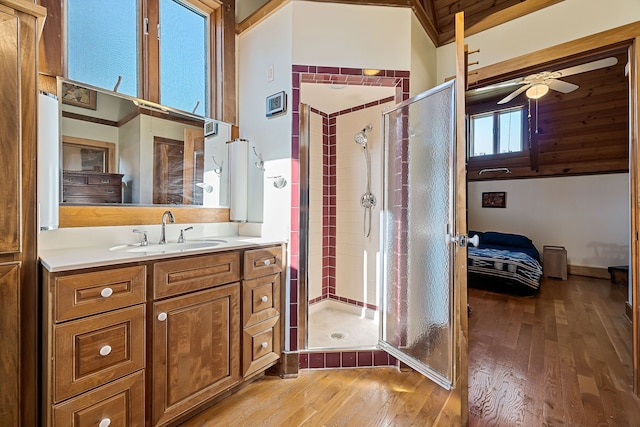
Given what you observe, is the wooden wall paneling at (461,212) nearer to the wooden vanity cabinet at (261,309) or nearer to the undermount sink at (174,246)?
the wooden vanity cabinet at (261,309)

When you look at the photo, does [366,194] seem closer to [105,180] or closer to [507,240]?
[105,180]

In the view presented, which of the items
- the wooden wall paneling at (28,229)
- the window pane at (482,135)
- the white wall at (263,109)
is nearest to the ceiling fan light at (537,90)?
the window pane at (482,135)

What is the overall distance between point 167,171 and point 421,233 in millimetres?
1787

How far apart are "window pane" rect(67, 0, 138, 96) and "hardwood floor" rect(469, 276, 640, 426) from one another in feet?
9.55

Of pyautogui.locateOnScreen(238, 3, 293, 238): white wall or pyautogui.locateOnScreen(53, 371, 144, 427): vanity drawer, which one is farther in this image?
pyautogui.locateOnScreen(238, 3, 293, 238): white wall

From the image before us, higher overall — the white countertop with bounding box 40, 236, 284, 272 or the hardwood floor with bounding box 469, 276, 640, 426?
the white countertop with bounding box 40, 236, 284, 272

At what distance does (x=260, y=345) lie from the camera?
1836 millimetres

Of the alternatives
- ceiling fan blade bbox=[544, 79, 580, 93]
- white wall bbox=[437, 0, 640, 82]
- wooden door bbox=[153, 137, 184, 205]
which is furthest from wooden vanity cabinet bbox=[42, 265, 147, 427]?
ceiling fan blade bbox=[544, 79, 580, 93]

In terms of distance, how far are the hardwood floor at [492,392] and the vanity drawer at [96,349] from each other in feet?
1.84

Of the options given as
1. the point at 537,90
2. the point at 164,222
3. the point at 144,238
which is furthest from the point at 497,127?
the point at 144,238

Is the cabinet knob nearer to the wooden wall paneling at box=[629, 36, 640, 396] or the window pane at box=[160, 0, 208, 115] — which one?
the window pane at box=[160, 0, 208, 115]

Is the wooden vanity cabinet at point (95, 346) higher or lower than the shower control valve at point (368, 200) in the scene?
lower

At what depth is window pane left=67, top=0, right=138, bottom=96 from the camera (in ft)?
5.61

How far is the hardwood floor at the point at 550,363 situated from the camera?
1608mm
